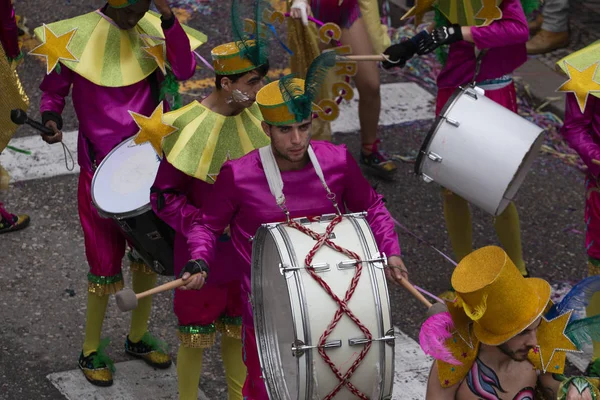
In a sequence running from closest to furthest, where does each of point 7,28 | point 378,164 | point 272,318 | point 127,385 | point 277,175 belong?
point 277,175
point 272,318
point 127,385
point 7,28
point 378,164

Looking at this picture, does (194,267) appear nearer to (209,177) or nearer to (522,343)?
(209,177)

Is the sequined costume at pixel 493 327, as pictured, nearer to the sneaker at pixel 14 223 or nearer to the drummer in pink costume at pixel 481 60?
the drummer in pink costume at pixel 481 60

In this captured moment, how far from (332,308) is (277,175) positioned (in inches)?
23.3

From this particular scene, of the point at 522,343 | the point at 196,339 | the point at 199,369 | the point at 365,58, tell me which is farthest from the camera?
the point at 365,58

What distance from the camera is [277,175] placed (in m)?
4.22

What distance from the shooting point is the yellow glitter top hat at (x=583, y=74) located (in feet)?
16.8

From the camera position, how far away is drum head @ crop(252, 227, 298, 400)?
4090mm

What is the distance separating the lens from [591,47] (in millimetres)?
5238

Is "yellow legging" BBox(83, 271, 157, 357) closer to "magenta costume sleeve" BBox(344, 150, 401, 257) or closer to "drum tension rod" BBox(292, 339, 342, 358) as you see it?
"magenta costume sleeve" BBox(344, 150, 401, 257)

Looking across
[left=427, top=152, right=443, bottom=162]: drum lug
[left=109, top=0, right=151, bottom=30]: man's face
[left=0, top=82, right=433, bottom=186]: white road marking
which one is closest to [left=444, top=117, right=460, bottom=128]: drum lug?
[left=427, top=152, right=443, bottom=162]: drum lug

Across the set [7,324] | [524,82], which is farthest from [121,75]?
[524,82]

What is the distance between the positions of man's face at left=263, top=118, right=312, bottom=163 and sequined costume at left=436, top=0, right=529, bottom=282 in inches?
71.1

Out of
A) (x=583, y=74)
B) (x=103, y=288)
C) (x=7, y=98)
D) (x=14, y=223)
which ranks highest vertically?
(x=7, y=98)

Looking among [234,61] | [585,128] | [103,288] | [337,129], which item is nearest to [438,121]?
[585,128]
